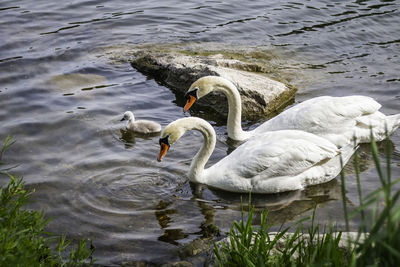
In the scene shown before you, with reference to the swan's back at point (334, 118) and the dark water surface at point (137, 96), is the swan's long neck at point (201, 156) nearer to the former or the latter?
the dark water surface at point (137, 96)

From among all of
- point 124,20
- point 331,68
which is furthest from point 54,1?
point 331,68

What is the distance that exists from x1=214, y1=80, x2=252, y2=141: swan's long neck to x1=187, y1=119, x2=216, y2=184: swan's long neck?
3.88 ft

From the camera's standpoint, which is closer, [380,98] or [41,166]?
[41,166]

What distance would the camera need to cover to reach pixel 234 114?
8.03 meters

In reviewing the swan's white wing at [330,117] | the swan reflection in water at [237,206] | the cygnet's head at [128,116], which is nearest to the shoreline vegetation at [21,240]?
the swan reflection in water at [237,206]

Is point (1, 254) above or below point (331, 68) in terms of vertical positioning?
above

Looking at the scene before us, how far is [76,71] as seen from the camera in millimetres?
10500

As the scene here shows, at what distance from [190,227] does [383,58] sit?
6845 millimetres

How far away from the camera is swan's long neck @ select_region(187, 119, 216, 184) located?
659 cm

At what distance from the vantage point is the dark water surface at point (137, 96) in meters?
5.87

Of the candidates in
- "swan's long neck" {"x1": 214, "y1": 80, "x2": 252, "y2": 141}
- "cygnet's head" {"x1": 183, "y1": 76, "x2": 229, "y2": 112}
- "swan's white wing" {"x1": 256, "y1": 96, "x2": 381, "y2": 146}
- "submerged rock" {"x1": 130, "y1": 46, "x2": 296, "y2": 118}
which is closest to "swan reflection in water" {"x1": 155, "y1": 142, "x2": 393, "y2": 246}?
"swan's white wing" {"x1": 256, "y1": 96, "x2": 381, "y2": 146}

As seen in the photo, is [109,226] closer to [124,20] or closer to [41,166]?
[41,166]

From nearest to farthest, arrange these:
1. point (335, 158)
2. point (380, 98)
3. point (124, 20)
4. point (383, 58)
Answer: point (335, 158) → point (380, 98) → point (383, 58) → point (124, 20)

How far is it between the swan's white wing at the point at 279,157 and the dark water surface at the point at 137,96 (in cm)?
30
